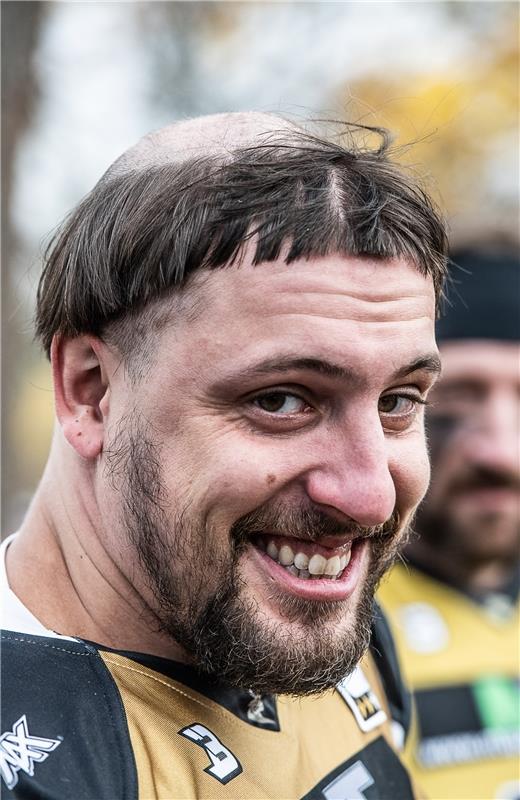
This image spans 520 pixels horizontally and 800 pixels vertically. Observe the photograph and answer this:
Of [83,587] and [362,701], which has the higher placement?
[83,587]

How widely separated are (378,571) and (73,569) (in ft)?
2.24

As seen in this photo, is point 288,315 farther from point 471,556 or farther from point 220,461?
point 471,556

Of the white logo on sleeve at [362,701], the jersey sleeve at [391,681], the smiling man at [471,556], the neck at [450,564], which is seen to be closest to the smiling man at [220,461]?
the white logo on sleeve at [362,701]

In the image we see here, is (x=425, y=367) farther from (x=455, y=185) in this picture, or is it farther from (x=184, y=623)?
(x=455, y=185)

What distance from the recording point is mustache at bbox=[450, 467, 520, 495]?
4441 millimetres

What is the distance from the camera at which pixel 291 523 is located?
1.93m

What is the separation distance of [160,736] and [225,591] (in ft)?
1.01

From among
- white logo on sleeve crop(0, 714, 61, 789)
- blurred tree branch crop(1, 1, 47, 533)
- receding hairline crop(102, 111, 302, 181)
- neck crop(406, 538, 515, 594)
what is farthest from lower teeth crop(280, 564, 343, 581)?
blurred tree branch crop(1, 1, 47, 533)

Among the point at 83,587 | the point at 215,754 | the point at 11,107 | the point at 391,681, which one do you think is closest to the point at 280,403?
the point at 83,587

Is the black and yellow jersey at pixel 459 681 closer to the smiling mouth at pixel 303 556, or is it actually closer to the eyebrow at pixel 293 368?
the smiling mouth at pixel 303 556

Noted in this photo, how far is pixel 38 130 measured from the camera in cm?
945

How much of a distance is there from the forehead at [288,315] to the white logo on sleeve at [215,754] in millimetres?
756

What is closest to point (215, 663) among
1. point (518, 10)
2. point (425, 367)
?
point (425, 367)

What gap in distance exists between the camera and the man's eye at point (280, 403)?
1.92 m
